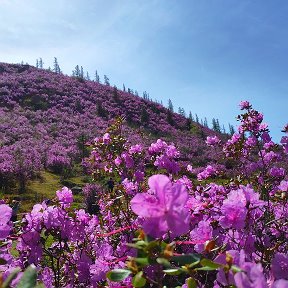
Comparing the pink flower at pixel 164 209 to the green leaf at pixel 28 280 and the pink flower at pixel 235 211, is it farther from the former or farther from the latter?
the pink flower at pixel 235 211

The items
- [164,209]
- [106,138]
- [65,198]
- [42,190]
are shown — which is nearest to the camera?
[164,209]

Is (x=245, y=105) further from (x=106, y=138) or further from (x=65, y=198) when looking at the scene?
(x=65, y=198)

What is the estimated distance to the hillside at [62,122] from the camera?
61.3 feet

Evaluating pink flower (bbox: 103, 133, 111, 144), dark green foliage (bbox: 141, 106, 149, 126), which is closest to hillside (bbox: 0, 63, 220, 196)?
dark green foliage (bbox: 141, 106, 149, 126)

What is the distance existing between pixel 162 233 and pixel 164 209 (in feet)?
0.20

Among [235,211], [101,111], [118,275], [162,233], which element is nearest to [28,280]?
[118,275]

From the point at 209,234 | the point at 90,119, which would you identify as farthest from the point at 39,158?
the point at 209,234

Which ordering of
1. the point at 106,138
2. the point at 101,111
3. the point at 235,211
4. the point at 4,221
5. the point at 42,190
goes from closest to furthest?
the point at 4,221 < the point at 235,211 < the point at 106,138 < the point at 42,190 < the point at 101,111

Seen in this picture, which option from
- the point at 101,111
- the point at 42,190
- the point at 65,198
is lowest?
the point at 65,198

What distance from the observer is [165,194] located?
3.46ft

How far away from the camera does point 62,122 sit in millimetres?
26875

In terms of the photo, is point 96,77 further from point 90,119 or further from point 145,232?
point 145,232

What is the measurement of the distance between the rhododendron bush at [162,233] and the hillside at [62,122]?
10678 mm

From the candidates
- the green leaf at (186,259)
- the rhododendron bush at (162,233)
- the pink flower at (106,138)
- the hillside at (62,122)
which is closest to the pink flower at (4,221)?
the rhododendron bush at (162,233)
